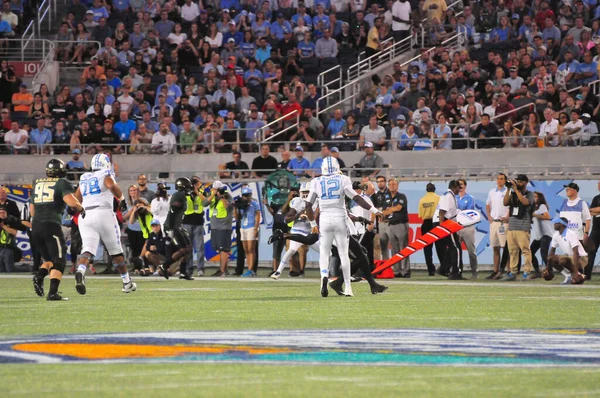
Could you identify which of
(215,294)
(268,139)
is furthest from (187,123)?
(215,294)

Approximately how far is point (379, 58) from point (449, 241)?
9299 millimetres

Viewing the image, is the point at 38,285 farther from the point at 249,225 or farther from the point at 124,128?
the point at 124,128

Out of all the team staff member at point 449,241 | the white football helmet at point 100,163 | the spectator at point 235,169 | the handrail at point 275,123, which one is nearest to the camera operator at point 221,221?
the spectator at point 235,169

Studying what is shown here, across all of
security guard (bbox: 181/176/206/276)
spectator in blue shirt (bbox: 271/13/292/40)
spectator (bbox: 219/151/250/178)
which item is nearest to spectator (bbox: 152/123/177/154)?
spectator (bbox: 219/151/250/178)

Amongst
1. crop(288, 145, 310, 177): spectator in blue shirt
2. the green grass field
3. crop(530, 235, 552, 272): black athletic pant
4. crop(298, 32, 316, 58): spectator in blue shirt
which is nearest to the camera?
the green grass field

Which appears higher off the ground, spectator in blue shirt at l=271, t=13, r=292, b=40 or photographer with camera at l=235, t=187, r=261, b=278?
spectator in blue shirt at l=271, t=13, r=292, b=40

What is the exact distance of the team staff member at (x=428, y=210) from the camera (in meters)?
24.1

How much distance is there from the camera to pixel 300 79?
102ft

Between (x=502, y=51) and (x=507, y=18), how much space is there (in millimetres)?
1311

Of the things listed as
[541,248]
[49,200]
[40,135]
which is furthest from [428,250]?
[40,135]

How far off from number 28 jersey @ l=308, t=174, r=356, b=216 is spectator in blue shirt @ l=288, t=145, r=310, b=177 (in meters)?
9.53

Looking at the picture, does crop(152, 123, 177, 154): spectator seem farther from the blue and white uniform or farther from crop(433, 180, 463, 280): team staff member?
the blue and white uniform

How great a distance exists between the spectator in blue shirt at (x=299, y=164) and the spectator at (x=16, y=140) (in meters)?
7.10

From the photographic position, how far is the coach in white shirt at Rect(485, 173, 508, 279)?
75.0 ft
